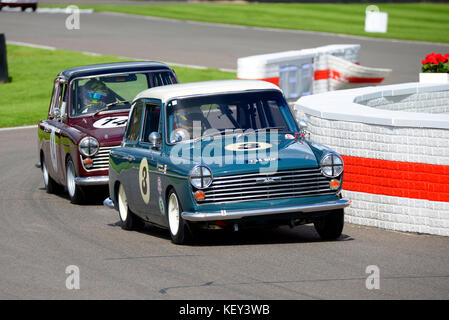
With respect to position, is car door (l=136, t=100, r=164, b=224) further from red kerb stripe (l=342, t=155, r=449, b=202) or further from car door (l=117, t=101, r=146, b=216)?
red kerb stripe (l=342, t=155, r=449, b=202)

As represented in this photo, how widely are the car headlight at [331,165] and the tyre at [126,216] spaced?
2.74m

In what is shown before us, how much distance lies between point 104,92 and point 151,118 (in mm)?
3549

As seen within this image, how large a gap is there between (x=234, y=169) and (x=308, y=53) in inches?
641

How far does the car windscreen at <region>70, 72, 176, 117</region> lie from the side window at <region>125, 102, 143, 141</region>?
2633 mm

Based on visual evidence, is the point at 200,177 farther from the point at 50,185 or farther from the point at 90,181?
the point at 50,185

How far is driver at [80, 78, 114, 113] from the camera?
14805 millimetres

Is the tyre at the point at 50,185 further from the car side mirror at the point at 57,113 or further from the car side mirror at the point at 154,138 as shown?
the car side mirror at the point at 154,138

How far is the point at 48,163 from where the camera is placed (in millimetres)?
15266

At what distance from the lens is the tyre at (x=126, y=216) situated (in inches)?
469

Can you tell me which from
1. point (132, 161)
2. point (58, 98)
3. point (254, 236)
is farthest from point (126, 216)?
point (58, 98)

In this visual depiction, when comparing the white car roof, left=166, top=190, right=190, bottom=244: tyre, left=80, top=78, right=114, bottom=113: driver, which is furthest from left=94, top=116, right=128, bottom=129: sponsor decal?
left=166, top=190, right=190, bottom=244: tyre

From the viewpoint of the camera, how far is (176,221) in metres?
10.4

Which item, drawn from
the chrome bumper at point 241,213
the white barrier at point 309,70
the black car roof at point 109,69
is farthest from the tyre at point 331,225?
the white barrier at point 309,70
